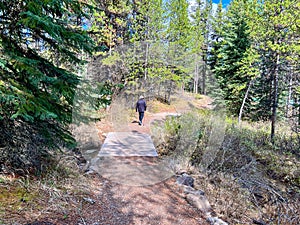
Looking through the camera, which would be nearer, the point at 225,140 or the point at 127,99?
the point at 225,140

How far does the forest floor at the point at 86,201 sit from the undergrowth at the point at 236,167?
77cm

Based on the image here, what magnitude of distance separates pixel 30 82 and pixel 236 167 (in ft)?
16.8

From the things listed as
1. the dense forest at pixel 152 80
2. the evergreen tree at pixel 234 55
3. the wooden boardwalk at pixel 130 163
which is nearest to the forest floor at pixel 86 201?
the wooden boardwalk at pixel 130 163

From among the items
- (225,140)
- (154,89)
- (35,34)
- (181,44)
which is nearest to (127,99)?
(154,89)

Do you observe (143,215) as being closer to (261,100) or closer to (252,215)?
(252,215)

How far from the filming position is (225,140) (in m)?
6.53

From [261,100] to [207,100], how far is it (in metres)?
3.03

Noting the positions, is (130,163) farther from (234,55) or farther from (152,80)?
(234,55)

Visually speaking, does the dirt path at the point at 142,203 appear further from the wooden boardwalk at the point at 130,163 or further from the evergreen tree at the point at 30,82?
the evergreen tree at the point at 30,82

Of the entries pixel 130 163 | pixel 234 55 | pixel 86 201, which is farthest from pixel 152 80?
pixel 86 201

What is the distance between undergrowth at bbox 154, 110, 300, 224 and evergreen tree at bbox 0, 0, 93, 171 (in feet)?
10.4

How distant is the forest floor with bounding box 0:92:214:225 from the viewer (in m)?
2.53

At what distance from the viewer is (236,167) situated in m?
5.52

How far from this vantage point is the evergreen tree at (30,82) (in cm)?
253
